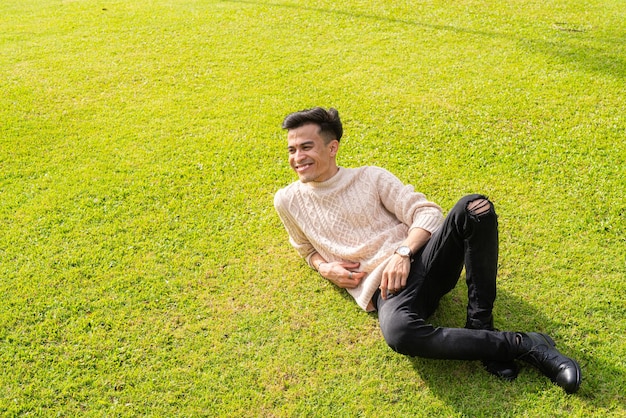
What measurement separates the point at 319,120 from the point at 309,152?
9.1 inches

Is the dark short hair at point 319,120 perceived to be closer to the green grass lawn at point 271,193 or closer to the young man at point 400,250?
the young man at point 400,250

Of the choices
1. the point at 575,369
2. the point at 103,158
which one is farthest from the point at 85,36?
the point at 575,369

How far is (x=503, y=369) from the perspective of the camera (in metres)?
3.43

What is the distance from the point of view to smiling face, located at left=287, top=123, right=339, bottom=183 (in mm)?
3928

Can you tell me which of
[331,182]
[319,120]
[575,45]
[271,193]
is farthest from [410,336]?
[575,45]

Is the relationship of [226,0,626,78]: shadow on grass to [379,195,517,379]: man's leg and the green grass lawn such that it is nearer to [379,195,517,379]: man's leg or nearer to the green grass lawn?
the green grass lawn

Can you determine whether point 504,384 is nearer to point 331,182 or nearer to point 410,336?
point 410,336

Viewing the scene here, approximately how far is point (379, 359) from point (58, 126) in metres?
4.75

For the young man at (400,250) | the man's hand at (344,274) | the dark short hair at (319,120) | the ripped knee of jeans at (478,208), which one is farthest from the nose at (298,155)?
the ripped knee of jeans at (478,208)

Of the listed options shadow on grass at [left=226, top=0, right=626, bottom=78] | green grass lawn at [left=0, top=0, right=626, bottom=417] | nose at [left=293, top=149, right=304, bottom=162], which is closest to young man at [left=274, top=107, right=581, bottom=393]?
nose at [left=293, top=149, right=304, bottom=162]

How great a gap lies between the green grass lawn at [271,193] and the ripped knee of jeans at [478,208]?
921 millimetres

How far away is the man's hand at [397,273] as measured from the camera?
3.56 m

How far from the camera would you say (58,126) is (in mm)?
6609

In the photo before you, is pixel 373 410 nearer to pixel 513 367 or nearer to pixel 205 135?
pixel 513 367
